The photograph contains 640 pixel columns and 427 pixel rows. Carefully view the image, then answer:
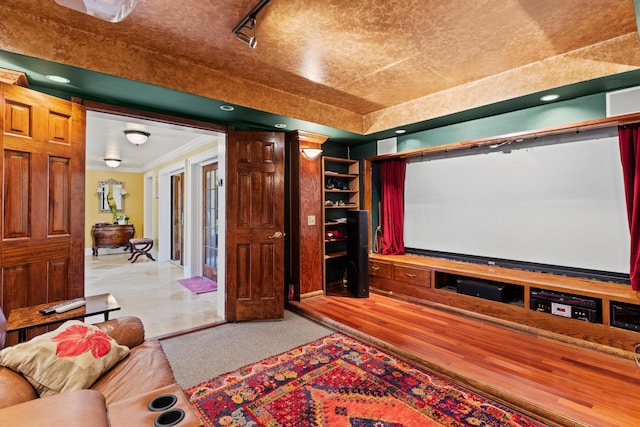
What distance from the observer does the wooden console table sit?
27.0 ft

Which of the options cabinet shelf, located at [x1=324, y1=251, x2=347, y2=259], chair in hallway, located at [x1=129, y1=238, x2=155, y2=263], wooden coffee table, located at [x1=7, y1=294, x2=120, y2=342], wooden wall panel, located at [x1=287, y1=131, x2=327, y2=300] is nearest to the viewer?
wooden coffee table, located at [x1=7, y1=294, x2=120, y2=342]

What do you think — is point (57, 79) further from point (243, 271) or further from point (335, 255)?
point (335, 255)

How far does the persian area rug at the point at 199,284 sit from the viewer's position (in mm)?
4895

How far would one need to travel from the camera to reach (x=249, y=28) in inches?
81.5

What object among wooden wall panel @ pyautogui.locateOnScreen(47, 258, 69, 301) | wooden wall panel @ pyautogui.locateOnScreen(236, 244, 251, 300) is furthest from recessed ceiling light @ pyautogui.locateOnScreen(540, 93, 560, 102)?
wooden wall panel @ pyautogui.locateOnScreen(47, 258, 69, 301)

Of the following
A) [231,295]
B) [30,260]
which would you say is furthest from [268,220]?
[30,260]

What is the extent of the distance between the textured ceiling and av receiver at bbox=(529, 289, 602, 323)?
6.16ft

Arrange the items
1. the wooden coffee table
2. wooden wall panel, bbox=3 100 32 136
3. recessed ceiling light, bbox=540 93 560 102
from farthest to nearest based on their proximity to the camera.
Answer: recessed ceiling light, bbox=540 93 560 102, wooden wall panel, bbox=3 100 32 136, the wooden coffee table

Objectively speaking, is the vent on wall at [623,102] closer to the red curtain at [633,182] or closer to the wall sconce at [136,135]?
the red curtain at [633,182]

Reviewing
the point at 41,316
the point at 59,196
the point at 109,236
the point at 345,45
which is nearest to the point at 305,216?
the point at 345,45

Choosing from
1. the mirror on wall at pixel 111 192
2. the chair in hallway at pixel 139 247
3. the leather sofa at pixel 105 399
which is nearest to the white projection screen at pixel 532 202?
the leather sofa at pixel 105 399

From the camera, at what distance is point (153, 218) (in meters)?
8.49

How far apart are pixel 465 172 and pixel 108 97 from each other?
394cm

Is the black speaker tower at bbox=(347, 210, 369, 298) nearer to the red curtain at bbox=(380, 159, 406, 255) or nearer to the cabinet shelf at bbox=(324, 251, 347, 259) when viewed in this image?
the cabinet shelf at bbox=(324, 251, 347, 259)
